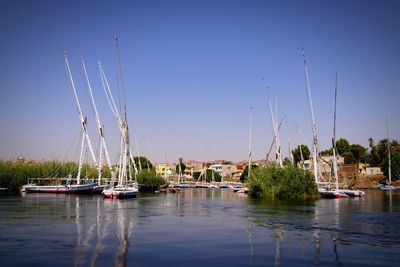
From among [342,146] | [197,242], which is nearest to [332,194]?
[197,242]

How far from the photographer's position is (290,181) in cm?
7075

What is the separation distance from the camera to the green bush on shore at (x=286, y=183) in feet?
232

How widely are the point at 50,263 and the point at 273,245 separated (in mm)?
10998

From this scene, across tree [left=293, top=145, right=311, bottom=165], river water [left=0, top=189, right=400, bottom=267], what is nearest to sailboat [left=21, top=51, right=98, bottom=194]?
river water [left=0, top=189, right=400, bottom=267]

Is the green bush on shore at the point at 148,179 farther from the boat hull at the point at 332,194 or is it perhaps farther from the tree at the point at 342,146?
the tree at the point at 342,146

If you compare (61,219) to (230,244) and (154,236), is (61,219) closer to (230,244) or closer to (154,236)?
(154,236)

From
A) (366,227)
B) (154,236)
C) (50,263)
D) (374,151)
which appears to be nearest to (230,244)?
(154,236)

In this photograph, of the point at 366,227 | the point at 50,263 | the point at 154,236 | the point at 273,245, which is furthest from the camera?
the point at 366,227

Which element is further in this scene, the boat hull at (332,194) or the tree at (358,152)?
the tree at (358,152)

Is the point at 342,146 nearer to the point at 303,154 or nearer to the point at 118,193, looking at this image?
the point at 303,154

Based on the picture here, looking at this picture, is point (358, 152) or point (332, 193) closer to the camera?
point (332, 193)

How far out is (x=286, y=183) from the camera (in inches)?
2793

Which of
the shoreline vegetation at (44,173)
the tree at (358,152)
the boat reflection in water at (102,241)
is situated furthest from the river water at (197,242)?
the tree at (358,152)

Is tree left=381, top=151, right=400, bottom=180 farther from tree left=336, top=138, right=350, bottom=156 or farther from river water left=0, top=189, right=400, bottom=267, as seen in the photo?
river water left=0, top=189, right=400, bottom=267
